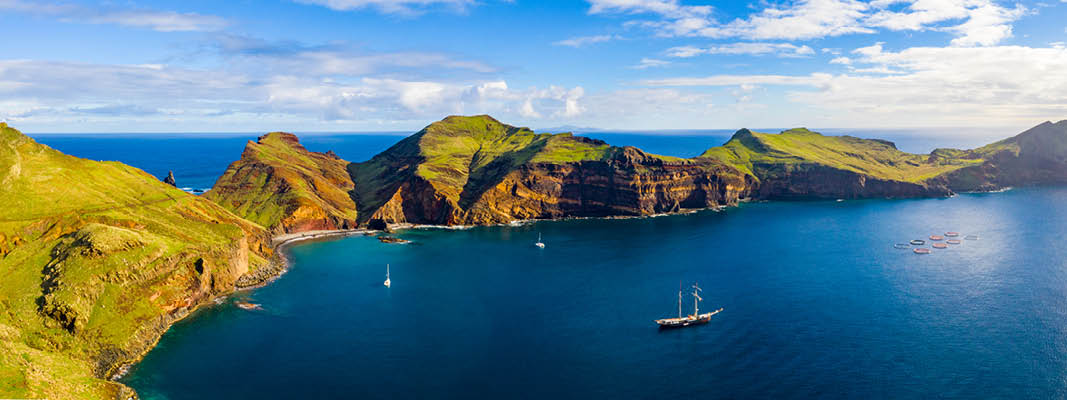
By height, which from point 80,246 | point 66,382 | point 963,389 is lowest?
point 963,389

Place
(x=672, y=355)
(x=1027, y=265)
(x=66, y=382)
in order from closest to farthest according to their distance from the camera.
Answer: (x=66, y=382)
(x=672, y=355)
(x=1027, y=265)

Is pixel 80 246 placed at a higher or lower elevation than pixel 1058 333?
higher

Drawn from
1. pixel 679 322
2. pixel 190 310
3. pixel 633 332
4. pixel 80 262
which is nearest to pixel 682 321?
pixel 679 322

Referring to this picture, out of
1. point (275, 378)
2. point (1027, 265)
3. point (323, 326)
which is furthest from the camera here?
point (1027, 265)

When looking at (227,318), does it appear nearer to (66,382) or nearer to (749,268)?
(66,382)

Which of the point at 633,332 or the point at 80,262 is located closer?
the point at 80,262

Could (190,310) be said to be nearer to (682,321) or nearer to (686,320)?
(682,321)

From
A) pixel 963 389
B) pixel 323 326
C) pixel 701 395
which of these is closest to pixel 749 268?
pixel 963 389
